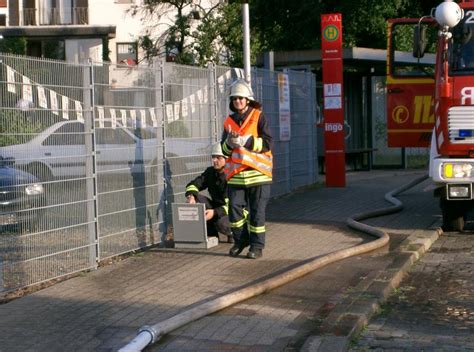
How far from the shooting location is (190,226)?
1093cm

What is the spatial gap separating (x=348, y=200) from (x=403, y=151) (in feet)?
30.3

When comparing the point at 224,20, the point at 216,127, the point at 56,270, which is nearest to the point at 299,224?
the point at 216,127

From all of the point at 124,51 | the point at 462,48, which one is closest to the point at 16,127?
the point at 462,48

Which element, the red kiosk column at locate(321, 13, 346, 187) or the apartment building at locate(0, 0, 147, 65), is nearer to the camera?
the red kiosk column at locate(321, 13, 346, 187)

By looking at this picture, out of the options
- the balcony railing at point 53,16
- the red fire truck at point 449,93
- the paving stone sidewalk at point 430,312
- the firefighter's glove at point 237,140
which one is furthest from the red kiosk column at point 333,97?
the balcony railing at point 53,16

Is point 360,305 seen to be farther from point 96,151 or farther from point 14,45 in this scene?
point 14,45

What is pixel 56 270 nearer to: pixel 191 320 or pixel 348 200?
pixel 191 320

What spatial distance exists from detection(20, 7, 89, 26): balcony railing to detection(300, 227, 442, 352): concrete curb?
36724mm

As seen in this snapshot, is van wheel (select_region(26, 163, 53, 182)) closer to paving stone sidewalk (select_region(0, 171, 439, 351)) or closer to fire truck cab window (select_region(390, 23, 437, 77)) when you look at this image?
paving stone sidewalk (select_region(0, 171, 439, 351))

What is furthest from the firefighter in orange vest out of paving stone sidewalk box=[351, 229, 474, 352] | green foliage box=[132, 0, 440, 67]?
green foliage box=[132, 0, 440, 67]

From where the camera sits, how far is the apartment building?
44.2 m

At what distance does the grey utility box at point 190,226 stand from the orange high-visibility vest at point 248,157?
73cm

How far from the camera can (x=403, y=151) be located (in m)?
25.5

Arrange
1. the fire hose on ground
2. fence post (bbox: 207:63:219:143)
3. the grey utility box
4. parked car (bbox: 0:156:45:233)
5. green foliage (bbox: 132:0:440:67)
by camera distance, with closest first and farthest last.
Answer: the fire hose on ground, parked car (bbox: 0:156:45:233), the grey utility box, fence post (bbox: 207:63:219:143), green foliage (bbox: 132:0:440:67)
